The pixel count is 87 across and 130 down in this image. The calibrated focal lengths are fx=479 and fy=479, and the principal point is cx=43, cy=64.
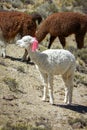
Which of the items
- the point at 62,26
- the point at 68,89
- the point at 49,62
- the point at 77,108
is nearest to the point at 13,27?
the point at 62,26

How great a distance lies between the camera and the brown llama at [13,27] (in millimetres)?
16656

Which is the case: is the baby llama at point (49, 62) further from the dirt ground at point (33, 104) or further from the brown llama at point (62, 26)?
the brown llama at point (62, 26)

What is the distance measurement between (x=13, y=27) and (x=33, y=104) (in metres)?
4.95

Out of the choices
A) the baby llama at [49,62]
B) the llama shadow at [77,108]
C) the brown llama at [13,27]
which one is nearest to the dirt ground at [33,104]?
the llama shadow at [77,108]

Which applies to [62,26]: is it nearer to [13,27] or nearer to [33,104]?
[13,27]

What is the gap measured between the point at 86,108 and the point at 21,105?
2.03 meters

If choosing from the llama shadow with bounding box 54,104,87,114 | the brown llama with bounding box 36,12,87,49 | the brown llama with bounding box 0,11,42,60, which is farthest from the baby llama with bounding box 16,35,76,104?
the brown llama with bounding box 36,12,87,49

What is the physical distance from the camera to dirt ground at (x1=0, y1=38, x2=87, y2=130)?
11.2 m

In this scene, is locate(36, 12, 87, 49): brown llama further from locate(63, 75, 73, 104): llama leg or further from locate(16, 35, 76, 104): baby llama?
locate(16, 35, 76, 104): baby llama

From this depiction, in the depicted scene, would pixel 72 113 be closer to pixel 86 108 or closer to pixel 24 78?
pixel 86 108

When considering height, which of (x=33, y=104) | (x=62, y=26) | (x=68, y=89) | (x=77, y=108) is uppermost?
(x=62, y=26)

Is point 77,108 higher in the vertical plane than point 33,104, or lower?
lower

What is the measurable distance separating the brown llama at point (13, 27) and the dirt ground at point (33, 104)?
1.11m

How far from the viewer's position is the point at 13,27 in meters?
16.7
